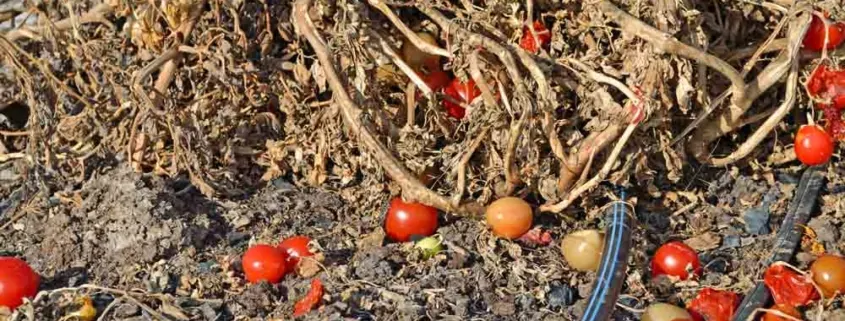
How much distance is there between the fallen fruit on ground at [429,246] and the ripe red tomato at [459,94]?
382 millimetres

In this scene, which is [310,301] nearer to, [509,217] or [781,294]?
[509,217]

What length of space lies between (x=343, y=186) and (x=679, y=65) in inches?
41.0

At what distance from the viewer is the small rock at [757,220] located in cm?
317

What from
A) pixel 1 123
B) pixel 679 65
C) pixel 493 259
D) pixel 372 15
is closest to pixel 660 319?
pixel 493 259

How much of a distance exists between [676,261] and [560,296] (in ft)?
1.09

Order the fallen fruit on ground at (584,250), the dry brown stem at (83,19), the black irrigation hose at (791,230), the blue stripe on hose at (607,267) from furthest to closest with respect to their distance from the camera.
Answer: the dry brown stem at (83,19) < the fallen fruit on ground at (584,250) < the black irrigation hose at (791,230) < the blue stripe on hose at (607,267)

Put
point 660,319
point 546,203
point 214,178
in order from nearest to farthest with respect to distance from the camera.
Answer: point 660,319 < point 546,203 < point 214,178

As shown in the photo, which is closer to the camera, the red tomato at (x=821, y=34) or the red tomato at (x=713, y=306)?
the red tomato at (x=713, y=306)

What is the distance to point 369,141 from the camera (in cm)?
300

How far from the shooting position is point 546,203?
122 inches

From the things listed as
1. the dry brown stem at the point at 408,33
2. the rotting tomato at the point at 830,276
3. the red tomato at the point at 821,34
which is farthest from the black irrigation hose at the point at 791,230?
the dry brown stem at the point at 408,33

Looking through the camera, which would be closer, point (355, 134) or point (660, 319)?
point (660, 319)

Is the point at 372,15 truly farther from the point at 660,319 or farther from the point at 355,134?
the point at 660,319

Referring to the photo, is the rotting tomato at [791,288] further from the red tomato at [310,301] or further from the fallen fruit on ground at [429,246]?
the red tomato at [310,301]
